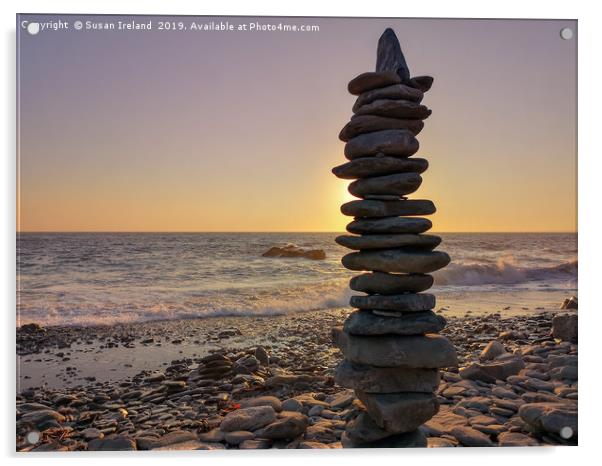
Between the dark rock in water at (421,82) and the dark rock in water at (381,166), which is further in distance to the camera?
the dark rock in water at (421,82)

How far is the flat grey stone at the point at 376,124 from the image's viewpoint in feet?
15.7

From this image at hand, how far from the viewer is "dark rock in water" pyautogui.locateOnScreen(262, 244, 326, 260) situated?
64.6 ft

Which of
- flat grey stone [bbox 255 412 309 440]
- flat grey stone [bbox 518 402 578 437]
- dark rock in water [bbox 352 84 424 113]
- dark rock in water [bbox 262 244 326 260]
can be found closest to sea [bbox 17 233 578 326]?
dark rock in water [bbox 262 244 326 260]

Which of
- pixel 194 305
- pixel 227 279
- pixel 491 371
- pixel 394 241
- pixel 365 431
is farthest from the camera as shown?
pixel 227 279

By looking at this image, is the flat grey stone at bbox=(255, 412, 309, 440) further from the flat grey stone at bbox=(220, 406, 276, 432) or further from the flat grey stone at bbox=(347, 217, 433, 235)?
the flat grey stone at bbox=(347, 217, 433, 235)

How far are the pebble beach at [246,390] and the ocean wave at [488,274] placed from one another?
17.7 feet

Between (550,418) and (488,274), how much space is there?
1206 cm

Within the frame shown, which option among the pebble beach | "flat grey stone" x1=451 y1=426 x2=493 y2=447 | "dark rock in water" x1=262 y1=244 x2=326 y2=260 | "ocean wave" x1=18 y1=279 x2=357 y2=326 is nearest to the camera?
"flat grey stone" x1=451 y1=426 x2=493 y2=447

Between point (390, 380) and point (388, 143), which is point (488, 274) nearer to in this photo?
point (390, 380)

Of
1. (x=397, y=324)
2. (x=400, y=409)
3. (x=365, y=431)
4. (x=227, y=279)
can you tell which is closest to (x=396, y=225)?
(x=397, y=324)

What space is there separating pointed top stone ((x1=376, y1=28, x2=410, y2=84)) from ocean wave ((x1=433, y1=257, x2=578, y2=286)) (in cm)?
1118

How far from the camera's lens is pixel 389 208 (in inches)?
190

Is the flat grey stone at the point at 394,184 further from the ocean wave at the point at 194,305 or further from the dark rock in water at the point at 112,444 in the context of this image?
the ocean wave at the point at 194,305

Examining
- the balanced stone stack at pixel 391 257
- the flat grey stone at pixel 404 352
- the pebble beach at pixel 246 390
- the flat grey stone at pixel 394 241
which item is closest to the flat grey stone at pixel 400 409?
the balanced stone stack at pixel 391 257
